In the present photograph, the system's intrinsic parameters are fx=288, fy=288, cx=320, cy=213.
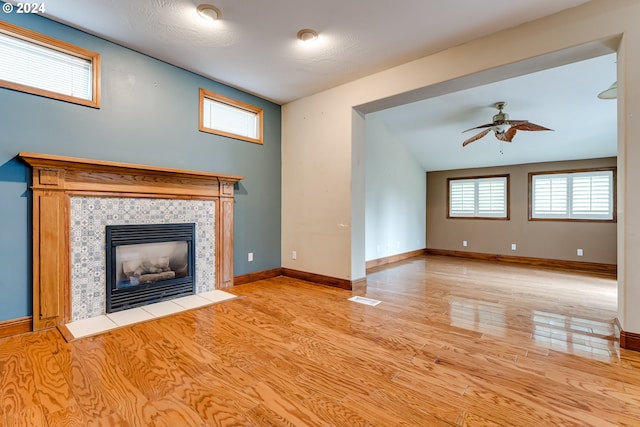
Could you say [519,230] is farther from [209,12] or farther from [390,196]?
[209,12]

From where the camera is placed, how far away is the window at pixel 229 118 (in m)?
3.73

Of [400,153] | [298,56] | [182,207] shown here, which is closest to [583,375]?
[298,56]

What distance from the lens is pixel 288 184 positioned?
180 inches

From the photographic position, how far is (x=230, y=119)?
159 inches

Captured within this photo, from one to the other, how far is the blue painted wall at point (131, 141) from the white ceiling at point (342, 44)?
0.18 metres

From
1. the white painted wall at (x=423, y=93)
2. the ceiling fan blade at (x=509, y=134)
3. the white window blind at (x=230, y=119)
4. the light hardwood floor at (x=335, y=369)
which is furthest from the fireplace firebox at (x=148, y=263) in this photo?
the ceiling fan blade at (x=509, y=134)

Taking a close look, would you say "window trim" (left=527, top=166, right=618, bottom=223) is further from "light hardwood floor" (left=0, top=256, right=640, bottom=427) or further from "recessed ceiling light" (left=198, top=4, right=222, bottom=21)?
"recessed ceiling light" (left=198, top=4, right=222, bottom=21)

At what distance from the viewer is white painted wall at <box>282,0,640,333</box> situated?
2168 mm

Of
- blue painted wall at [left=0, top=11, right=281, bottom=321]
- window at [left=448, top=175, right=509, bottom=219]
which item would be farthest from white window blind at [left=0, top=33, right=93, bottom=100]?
window at [left=448, top=175, right=509, bottom=219]

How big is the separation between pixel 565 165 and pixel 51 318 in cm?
831

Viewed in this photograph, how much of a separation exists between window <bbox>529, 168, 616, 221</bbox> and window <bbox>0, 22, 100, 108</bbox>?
25.2 feet

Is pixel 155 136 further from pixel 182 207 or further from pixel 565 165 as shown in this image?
pixel 565 165

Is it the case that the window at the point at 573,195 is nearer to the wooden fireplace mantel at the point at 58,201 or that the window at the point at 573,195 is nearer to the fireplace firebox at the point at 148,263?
the fireplace firebox at the point at 148,263

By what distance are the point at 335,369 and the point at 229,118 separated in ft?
11.3
